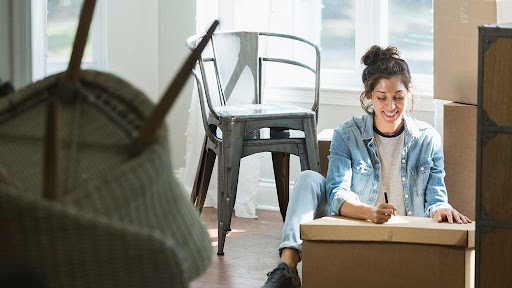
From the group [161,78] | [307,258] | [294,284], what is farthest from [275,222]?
[307,258]

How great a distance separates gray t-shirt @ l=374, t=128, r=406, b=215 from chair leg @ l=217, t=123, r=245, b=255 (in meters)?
0.66

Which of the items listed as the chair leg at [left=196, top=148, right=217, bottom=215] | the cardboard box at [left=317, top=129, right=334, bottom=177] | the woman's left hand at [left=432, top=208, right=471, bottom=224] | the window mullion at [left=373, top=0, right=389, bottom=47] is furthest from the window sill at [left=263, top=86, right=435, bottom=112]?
the woman's left hand at [left=432, top=208, right=471, bottom=224]

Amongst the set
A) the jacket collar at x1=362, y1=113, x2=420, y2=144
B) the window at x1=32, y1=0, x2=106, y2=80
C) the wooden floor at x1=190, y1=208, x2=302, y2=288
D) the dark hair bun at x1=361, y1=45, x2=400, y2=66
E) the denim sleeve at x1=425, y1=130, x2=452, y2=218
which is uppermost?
the window at x1=32, y1=0, x2=106, y2=80

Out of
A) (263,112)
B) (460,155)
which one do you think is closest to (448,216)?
(460,155)

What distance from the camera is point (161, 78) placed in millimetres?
4297

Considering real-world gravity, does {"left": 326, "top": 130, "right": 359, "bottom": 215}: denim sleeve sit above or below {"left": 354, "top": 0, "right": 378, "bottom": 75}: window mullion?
below

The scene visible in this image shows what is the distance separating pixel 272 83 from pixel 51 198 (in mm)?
3207

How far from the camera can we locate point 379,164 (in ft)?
8.65

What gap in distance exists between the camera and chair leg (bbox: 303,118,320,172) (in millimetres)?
3219

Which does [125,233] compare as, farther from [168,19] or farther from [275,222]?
[168,19]

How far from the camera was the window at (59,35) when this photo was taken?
11.4 feet

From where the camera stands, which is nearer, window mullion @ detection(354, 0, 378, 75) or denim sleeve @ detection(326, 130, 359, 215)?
denim sleeve @ detection(326, 130, 359, 215)

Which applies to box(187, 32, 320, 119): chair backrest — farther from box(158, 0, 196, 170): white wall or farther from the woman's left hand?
the woman's left hand

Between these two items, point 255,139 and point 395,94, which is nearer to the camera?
point 395,94
